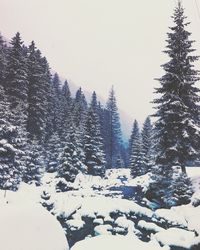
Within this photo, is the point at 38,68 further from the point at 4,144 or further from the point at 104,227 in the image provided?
the point at 104,227

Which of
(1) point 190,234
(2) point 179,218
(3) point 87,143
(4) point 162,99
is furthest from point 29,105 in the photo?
(1) point 190,234

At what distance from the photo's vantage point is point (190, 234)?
1266cm

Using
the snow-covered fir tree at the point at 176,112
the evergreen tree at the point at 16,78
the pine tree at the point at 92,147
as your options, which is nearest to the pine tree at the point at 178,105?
the snow-covered fir tree at the point at 176,112

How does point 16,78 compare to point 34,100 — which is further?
point 34,100

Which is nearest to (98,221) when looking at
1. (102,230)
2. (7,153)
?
(102,230)

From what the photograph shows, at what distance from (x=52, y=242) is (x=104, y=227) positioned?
21.5ft

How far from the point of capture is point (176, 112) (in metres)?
22.1

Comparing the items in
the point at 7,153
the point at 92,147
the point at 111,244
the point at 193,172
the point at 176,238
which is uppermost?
the point at 92,147

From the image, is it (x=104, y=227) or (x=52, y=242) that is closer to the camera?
(x=52, y=242)

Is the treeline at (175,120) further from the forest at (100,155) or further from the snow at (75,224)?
the snow at (75,224)

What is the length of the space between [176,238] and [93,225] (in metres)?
3.78

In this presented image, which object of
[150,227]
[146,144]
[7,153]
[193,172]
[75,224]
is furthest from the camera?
[146,144]

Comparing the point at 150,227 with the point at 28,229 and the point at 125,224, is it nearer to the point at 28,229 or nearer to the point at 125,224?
the point at 125,224

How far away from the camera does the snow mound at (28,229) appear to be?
6.55m
